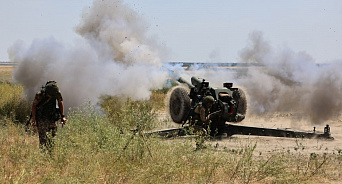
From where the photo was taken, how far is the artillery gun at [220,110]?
11305 mm

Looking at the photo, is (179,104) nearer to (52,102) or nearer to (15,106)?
(52,102)

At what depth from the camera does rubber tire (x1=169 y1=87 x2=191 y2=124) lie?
40.2 feet

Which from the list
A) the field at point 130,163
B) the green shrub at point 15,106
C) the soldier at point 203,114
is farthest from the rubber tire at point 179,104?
the green shrub at point 15,106

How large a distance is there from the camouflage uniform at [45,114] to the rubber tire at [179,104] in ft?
16.3

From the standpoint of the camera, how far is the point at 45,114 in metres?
7.77

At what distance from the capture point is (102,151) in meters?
6.90

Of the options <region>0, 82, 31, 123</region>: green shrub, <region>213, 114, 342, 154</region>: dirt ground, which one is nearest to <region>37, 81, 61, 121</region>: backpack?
<region>213, 114, 342, 154</region>: dirt ground

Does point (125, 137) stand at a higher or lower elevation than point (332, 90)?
lower

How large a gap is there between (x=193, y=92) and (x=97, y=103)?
213 inches

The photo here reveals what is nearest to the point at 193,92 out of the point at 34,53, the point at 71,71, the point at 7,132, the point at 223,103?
the point at 223,103

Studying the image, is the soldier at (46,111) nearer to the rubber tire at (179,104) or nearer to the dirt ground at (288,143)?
the dirt ground at (288,143)

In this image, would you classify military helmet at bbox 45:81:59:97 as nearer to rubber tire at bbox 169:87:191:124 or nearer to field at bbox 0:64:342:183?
field at bbox 0:64:342:183

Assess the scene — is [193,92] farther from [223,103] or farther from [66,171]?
→ [66,171]

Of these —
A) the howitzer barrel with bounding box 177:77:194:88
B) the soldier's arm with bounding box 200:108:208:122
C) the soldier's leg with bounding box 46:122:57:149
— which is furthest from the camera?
the howitzer barrel with bounding box 177:77:194:88
